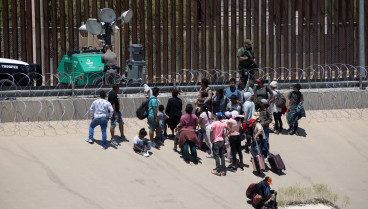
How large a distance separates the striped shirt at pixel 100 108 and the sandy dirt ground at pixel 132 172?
76 centimetres


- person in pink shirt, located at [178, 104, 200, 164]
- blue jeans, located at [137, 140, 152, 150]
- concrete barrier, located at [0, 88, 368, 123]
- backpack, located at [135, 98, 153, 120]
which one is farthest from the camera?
concrete barrier, located at [0, 88, 368, 123]

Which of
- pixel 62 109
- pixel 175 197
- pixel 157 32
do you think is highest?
pixel 157 32

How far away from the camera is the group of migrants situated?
16109 millimetres

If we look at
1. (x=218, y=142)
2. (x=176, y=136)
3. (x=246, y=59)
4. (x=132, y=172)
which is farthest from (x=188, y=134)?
(x=246, y=59)

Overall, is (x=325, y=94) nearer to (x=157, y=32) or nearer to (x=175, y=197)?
(x=157, y=32)

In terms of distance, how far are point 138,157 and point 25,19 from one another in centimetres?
667

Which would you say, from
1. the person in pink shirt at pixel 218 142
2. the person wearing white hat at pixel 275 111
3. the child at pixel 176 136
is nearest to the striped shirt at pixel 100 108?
the child at pixel 176 136

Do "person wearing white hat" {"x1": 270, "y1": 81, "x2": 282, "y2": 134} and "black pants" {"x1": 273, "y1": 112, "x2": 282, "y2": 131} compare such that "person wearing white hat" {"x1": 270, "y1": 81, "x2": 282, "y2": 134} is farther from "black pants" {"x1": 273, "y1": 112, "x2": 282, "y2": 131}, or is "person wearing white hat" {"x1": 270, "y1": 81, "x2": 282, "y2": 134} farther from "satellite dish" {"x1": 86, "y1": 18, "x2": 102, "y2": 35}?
"satellite dish" {"x1": 86, "y1": 18, "x2": 102, "y2": 35}

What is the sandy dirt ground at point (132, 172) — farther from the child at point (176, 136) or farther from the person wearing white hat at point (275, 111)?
the person wearing white hat at point (275, 111)

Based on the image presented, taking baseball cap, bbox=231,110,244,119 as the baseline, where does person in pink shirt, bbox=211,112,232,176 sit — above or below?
below

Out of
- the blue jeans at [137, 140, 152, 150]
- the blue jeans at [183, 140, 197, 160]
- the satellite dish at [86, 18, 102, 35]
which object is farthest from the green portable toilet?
the blue jeans at [183, 140, 197, 160]

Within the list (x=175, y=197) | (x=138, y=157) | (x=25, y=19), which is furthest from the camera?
(x=25, y=19)

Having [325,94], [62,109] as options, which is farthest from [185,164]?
[325,94]

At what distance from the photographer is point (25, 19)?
2088 centimetres
